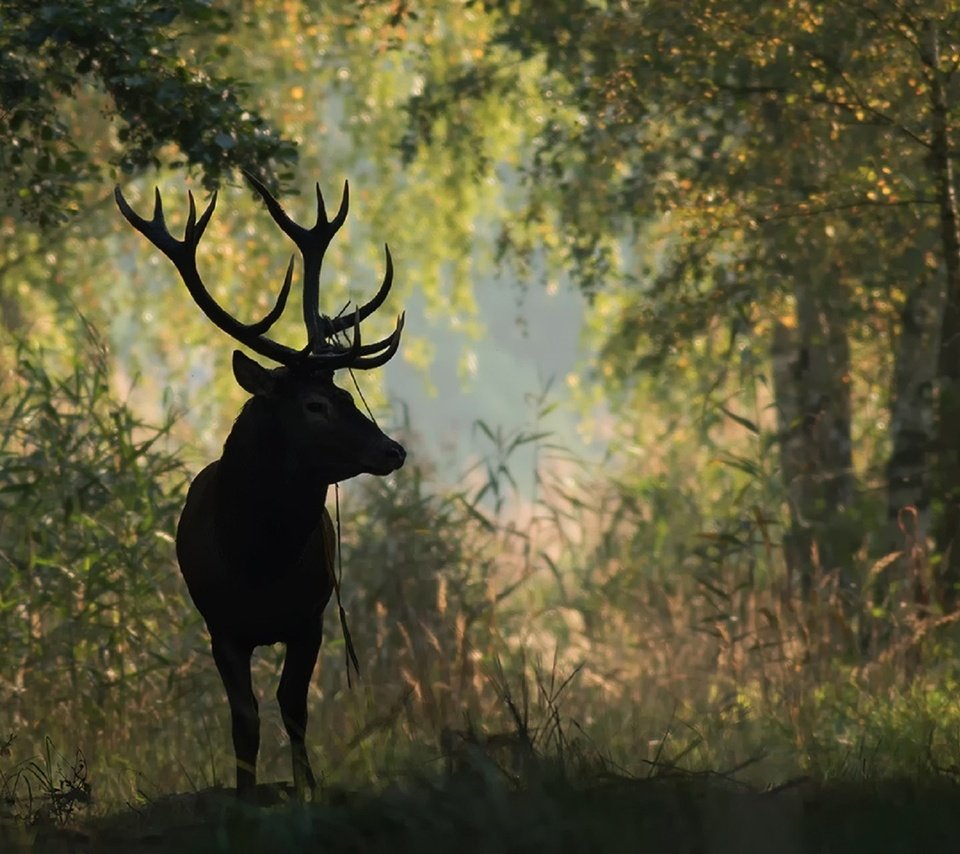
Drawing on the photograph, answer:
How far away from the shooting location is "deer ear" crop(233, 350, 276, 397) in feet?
21.1

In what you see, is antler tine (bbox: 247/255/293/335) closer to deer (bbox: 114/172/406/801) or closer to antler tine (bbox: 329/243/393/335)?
deer (bbox: 114/172/406/801)

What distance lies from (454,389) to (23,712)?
93.6 metres

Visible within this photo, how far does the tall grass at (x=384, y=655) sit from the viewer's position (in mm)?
7715

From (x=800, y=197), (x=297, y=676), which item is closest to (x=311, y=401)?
(x=297, y=676)

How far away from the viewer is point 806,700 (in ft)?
27.6

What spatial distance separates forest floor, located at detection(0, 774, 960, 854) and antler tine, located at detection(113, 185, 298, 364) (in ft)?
5.89

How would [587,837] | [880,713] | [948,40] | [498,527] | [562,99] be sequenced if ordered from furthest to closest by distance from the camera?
[562,99]
[498,527]
[948,40]
[880,713]
[587,837]

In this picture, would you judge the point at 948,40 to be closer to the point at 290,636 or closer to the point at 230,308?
the point at 290,636

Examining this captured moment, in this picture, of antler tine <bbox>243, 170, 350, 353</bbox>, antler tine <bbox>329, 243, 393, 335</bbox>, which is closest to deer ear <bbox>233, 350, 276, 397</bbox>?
antler tine <bbox>243, 170, 350, 353</bbox>

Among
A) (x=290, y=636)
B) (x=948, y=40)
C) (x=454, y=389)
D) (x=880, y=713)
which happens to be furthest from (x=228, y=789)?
(x=454, y=389)

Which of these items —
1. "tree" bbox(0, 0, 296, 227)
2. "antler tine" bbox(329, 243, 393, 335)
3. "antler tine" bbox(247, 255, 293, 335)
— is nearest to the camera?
"antler tine" bbox(247, 255, 293, 335)

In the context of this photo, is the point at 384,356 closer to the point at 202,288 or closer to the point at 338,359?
the point at 338,359

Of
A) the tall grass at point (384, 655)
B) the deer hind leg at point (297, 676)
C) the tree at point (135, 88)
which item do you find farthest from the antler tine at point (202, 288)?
the tall grass at point (384, 655)

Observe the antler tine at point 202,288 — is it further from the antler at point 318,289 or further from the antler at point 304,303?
the antler at point 318,289
